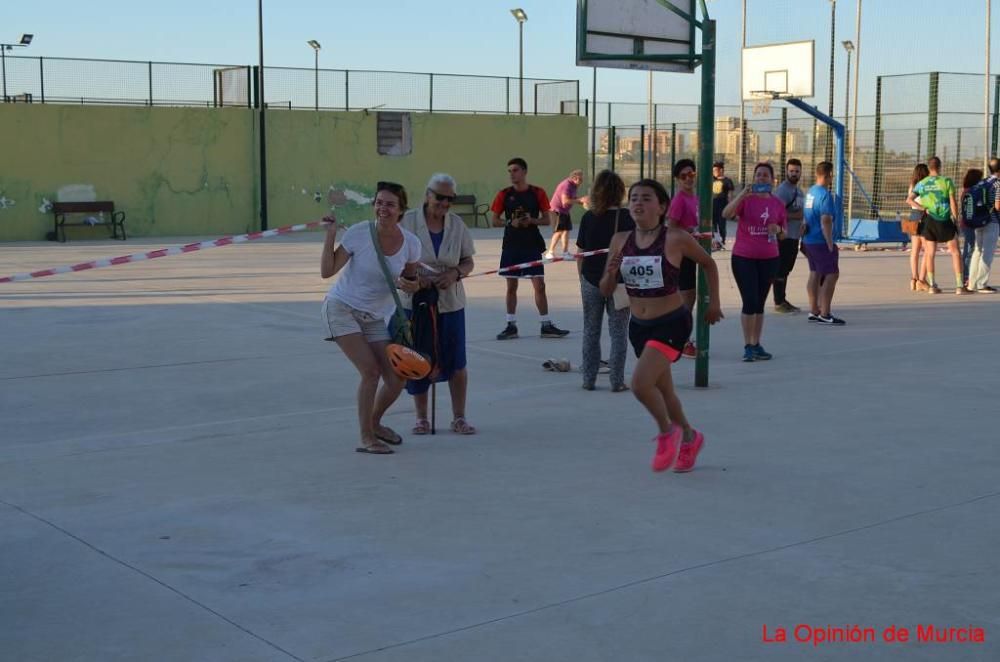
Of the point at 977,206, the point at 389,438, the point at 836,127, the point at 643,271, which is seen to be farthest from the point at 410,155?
the point at 643,271

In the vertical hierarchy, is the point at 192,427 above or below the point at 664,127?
below

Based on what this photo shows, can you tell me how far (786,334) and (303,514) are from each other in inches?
307

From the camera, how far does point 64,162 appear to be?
2975 cm

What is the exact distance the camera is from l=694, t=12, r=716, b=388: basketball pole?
940 cm

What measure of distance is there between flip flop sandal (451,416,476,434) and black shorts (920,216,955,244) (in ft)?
32.9

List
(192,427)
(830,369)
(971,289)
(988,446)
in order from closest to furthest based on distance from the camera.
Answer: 1. (988,446)
2. (192,427)
3. (830,369)
4. (971,289)

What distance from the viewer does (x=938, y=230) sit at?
52.3 feet

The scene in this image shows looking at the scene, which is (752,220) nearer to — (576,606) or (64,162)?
(576,606)

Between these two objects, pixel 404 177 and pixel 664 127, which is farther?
pixel 664 127

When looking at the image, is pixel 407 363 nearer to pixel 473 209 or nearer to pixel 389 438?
pixel 389 438

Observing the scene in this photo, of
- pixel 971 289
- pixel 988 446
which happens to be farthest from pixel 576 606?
pixel 971 289

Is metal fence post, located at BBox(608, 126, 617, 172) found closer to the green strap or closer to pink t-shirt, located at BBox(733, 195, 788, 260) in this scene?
pink t-shirt, located at BBox(733, 195, 788, 260)

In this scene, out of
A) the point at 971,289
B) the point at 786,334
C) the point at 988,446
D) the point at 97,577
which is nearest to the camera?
the point at 97,577

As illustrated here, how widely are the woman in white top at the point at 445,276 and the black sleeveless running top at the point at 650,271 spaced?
1.27 meters
